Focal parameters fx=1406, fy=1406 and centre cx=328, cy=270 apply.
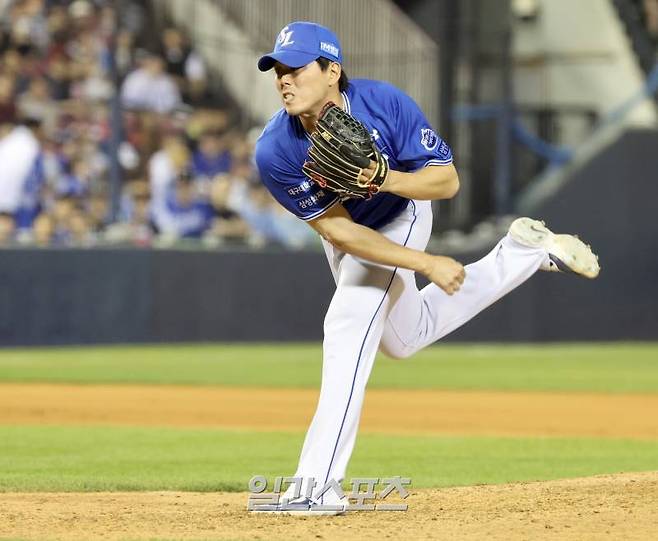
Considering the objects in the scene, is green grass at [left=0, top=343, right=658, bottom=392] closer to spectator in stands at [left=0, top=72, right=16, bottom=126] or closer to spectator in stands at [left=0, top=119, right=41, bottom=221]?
spectator in stands at [left=0, top=119, right=41, bottom=221]

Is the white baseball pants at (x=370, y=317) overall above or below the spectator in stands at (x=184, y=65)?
below

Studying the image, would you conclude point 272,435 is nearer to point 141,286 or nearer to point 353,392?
point 353,392

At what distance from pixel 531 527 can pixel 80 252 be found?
421 inches

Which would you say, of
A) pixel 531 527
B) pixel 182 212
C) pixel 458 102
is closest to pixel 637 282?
pixel 458 102

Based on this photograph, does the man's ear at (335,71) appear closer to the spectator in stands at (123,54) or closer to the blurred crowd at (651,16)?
the spectator in stands at (123,54)

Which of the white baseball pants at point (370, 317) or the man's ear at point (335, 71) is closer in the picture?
the man's ear at point (335, 71)

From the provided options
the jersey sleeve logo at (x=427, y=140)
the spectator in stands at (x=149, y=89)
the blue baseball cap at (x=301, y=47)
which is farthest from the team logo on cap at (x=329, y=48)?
the spectator in stands at (x=149, y=89)

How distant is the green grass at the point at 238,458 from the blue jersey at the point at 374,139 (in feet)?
6.25

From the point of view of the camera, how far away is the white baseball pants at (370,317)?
5355mm

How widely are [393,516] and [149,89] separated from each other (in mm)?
11281

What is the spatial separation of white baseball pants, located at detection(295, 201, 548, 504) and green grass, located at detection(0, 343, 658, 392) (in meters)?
6.96

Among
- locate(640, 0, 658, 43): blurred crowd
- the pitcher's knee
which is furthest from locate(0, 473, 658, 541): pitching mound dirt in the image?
locate(640, 0, 658, 43): blurred crowd

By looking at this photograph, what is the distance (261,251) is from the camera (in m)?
16.7

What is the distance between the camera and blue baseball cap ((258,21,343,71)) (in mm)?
5105
